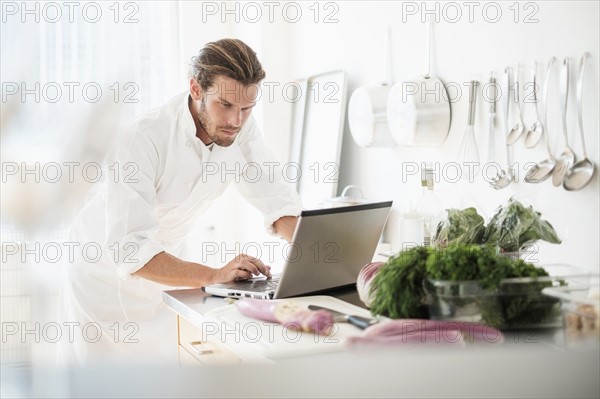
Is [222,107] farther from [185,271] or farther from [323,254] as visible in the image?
[323,254]

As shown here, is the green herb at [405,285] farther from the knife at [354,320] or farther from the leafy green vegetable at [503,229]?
the leafy green vegetable at [503,229]

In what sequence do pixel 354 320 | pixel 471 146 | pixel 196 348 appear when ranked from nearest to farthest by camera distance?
pixel 354 320
pixel 196 348
pixel 471 146

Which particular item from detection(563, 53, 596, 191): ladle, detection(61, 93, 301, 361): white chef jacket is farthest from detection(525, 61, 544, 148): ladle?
detection(61, 93, 301, 361): white chef jacket

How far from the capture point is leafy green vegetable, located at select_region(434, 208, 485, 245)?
146 cm

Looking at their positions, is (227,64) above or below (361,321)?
above

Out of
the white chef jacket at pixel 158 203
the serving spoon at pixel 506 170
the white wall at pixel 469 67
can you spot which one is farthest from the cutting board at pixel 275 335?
the serving spoon at pixel 506 170

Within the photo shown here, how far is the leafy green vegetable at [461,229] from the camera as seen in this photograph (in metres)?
1.46

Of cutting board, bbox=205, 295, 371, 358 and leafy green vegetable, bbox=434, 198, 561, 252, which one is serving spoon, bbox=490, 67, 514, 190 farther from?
cutting board, bbox=205, 295, 371, 358

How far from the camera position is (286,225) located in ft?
6.36

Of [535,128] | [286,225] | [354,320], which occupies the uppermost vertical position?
[535,128]

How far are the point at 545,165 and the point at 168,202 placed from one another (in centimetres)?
100

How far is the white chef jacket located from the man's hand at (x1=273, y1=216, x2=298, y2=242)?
0.02 meters

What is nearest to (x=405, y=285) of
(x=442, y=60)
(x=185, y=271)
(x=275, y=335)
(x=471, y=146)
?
(x=275, y=335)

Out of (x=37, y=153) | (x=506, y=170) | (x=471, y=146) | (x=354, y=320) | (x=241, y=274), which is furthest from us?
(x=471, y=146)
